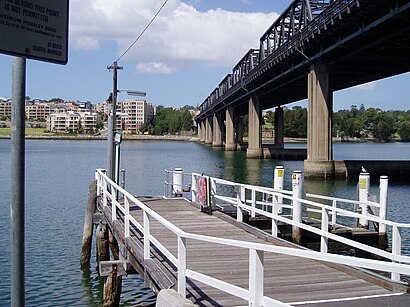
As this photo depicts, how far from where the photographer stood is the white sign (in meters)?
3.16

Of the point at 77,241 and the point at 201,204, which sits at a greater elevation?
the point at 201,204

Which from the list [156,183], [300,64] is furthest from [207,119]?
[156,183]

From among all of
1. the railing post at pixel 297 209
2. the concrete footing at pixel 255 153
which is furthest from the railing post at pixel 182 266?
the concrete footing at pixel 255 153

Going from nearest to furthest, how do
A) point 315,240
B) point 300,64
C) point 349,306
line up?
1. point 349,306
2. point 315,240
3. point 300,64

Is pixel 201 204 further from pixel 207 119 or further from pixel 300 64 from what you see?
pixel 207 119

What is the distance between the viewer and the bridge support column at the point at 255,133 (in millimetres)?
85938

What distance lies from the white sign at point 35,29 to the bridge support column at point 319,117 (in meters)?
46.6

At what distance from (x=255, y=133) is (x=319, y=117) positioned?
38920 millimetres

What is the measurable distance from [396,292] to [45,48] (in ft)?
19.3

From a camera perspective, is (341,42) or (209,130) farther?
(209,130)

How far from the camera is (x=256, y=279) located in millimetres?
5707

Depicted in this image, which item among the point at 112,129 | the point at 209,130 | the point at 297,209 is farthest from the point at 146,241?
the point at 209,130

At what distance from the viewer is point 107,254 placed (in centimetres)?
1582

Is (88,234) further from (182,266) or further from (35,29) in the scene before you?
(35,29)
